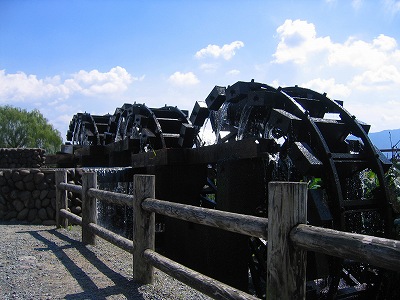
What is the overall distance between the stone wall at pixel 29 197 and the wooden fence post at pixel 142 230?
14.7 ft

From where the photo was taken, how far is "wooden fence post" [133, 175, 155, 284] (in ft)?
13.2

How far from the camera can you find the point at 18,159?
19203mm

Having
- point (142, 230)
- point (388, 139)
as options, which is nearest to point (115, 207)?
point (142, 230)

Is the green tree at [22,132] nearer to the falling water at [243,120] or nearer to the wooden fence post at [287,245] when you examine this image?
the falling water at [243,120]

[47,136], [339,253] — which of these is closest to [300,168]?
[339,253]

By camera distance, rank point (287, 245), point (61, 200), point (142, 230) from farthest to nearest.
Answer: point (61, 200) < point (142, 230) < point (287, 245)

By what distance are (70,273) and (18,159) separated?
16.3 m

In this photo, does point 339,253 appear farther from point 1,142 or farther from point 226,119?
point 1,142

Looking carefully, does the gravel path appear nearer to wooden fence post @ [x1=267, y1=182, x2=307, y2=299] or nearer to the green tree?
wooden fence post @ [x1=267, y1=182, x2=307, y2=299]

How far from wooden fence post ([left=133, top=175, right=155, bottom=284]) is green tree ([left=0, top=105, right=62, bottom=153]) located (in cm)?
3798

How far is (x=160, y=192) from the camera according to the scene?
24.8ft

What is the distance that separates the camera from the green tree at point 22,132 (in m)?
39.1

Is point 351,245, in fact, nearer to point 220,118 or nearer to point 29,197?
point 220,118

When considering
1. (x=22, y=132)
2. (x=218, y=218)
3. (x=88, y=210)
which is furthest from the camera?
(x=22, y=132)
